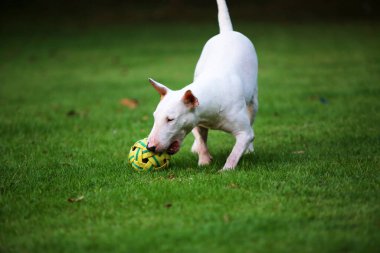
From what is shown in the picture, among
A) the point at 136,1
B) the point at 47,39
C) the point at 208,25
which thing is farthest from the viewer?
the point at 136,1

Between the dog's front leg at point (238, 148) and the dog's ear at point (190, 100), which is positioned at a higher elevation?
the dog's ear at point (190, 100)

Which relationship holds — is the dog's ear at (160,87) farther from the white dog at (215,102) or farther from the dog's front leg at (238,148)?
the dog's front leg at (238,148)

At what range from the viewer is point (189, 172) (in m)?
5.55

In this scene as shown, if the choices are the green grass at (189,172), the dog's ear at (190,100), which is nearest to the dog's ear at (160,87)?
the dog's ear at (190,100)

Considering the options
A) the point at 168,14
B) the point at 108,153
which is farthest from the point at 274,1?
the point at 108,153

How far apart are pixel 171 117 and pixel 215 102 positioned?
590 millimetres

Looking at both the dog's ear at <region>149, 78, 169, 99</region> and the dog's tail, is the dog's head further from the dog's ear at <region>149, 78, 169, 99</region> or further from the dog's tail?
the dog's tail

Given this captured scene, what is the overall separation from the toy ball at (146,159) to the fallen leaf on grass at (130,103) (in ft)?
14.3

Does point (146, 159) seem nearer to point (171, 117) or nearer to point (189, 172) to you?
point (189, 172)

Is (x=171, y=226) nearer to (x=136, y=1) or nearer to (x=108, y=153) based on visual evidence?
(x=108, y=153)

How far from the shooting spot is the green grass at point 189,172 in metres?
3.74

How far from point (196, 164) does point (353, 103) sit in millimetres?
4194

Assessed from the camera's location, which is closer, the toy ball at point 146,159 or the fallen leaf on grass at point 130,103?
the toy ball at point 146,159

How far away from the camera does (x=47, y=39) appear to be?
22234 millimetres
